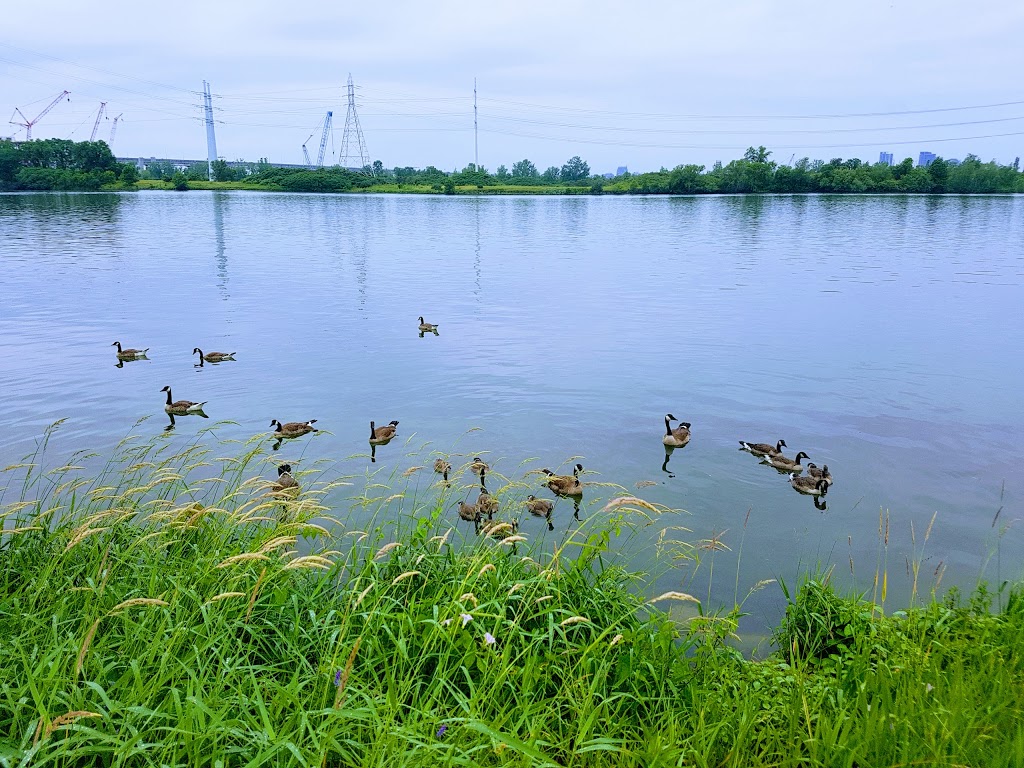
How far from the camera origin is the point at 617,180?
160250mm

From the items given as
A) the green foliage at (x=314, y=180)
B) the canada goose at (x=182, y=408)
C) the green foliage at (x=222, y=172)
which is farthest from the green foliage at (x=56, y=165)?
the canada goose at (x=182, y=408)

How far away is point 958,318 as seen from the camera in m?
23.7

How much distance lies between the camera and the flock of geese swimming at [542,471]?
9148 millimetres

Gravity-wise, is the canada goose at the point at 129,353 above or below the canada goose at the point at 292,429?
above

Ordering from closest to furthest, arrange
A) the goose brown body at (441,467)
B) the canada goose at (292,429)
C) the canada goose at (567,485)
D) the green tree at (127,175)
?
1. the canada goose at (567,485)
2. the goose brown body at (441,467)
3. the canada goose at (292,429)
4. the green tree at (127,175)

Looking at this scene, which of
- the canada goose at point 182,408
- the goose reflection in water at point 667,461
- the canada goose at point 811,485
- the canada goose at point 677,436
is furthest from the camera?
the canada goose at point 182,408

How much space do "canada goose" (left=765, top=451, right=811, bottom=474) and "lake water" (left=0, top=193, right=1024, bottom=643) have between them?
0.78ft

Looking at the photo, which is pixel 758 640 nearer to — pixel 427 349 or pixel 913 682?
pixel 913 682

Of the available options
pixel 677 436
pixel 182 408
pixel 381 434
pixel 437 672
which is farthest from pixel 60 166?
pixel 437 672

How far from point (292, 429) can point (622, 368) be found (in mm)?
8896

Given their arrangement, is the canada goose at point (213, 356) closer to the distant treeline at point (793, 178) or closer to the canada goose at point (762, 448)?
the canada goose at point (762, 448)

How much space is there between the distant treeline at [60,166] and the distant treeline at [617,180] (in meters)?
0.16

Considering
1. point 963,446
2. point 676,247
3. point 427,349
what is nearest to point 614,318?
point 427,349

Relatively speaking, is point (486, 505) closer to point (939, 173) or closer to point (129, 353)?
point (129, 353)
